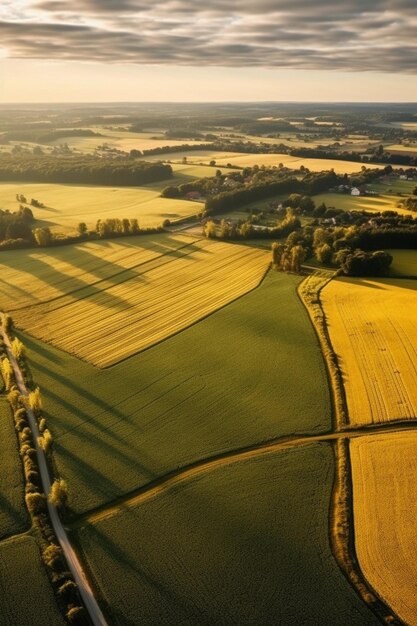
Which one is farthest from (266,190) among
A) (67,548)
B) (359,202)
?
(67,548)

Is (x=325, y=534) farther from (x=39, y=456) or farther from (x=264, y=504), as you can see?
(x=39, y=456)

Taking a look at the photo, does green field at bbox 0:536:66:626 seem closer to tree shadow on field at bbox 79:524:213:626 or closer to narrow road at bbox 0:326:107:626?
narrow road at bbox 0:326:107:626

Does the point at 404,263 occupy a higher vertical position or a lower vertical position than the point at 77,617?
higher

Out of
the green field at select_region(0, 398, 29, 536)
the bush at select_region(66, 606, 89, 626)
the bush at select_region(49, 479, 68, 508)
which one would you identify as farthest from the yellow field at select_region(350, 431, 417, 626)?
the green field at select_region(0, 398, 29, 536)

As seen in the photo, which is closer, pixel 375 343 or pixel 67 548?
pixel 67 548

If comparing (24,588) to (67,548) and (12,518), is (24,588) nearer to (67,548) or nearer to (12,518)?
(67,548)

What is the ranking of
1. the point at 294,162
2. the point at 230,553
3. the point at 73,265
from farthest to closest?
the point at 294,162 < the point at 73,265 < the point at 230,553

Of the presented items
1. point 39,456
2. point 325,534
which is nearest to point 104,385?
point 39,456
